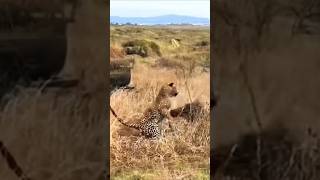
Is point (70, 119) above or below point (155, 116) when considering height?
above

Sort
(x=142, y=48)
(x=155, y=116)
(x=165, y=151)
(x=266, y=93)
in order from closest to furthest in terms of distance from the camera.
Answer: (x=266, y=93) → (x=165, y=151) → (x=155, y=116) → (x=142, y=48)

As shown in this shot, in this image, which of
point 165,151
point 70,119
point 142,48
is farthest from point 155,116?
point 142,48

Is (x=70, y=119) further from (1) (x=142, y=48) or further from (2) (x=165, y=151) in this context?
(1) (x=142, y=48)

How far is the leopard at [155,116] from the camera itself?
7094mm

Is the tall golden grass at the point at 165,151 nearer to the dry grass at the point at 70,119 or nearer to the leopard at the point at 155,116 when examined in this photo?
the leopard at the point at 155,116

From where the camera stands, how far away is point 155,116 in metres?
7.53

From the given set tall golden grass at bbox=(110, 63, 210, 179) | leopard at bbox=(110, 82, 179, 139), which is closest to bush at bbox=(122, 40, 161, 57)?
leopard at bbox=(110, 82, 179, 139)

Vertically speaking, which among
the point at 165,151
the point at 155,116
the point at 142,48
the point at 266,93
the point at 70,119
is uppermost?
the point at 266,93

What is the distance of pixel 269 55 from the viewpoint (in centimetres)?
311

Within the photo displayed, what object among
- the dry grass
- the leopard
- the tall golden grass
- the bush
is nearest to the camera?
the dry grass

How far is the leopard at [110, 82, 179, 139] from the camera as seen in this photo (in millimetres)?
7094

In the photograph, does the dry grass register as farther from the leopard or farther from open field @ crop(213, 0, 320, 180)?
the leopard

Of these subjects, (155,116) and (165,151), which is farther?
(155,116)

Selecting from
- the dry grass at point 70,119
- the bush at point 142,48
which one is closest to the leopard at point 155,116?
the dry grass at point 70,119
